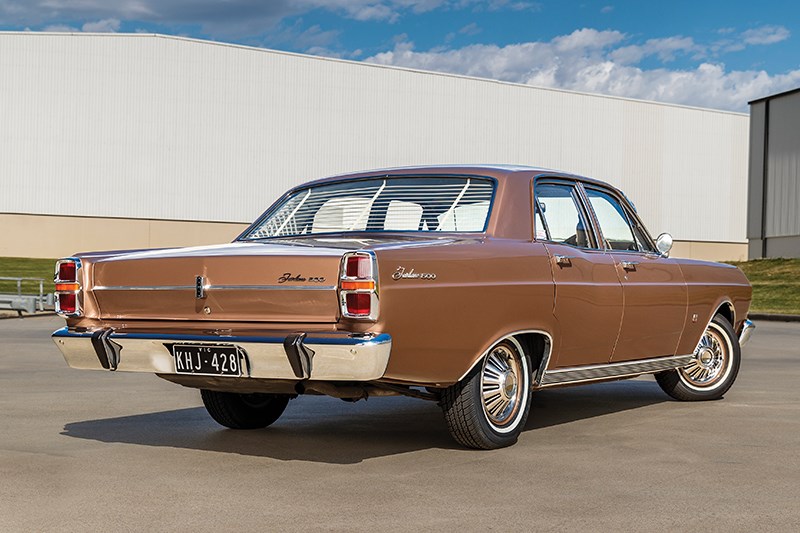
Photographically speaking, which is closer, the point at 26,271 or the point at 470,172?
the point at 470,172

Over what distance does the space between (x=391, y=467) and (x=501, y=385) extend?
912 mm

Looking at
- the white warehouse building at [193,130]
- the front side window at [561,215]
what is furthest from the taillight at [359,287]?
the white warehouse building at [193,130]

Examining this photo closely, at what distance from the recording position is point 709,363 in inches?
354

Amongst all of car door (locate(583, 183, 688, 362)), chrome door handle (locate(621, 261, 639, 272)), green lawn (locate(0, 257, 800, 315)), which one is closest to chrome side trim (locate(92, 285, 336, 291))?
car door (locate(583, 183, 688, 362))

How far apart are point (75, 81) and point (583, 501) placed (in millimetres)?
45807

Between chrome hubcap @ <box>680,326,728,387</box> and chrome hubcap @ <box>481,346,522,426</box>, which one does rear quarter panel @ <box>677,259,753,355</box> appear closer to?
chrome hubcap @ <box>680,326,728,387</box>

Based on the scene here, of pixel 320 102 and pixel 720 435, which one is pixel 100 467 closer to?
pixel 720 435

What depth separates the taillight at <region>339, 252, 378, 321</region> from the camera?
18.1ft

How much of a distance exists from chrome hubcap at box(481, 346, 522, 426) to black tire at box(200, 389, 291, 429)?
4.56ft

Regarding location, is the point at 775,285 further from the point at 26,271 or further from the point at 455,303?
the point at 455,303

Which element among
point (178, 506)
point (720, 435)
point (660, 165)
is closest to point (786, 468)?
point (720, 435)

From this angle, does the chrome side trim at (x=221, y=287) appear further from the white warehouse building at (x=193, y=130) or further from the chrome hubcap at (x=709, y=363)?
the white warehouse building at (x=193, y=130)

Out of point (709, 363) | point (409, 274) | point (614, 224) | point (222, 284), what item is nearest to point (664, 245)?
point (614, 224)

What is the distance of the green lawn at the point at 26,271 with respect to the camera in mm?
38594
